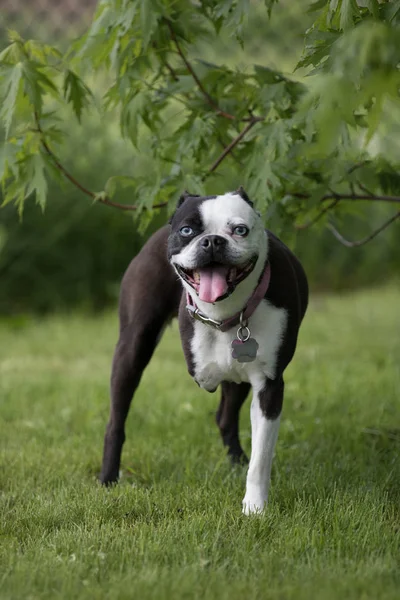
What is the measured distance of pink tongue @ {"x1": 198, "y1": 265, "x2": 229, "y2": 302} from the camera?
2.78 m

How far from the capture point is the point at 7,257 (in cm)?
841

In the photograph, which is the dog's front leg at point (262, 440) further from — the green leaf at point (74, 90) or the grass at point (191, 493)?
the green leaf at point (74, 90)

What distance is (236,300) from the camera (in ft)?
9.73

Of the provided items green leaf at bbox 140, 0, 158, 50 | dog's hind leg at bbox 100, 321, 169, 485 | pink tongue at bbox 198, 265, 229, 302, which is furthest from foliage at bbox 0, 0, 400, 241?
pink tongue at bbox 198, 265, 229, 302

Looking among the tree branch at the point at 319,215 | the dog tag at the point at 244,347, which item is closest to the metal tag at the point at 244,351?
the dog tag at the point at 244,347

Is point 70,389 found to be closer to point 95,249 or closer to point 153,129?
point 153,129

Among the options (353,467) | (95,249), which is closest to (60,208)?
(95,249)

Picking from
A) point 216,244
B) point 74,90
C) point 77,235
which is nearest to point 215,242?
point 216,244

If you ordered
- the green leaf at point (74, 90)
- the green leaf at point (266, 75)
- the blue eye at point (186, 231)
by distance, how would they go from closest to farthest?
the blue eye at point (186, 231) → the green leaf at point (266, 75) → the green leaf at point (74, 90)

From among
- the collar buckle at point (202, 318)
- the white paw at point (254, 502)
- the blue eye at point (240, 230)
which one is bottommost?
the white paw at point (254, 502)

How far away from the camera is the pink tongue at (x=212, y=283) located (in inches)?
109

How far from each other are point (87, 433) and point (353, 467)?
5.04 feet

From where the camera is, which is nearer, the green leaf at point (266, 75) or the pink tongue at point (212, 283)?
the pink tongue at point (212, 283)

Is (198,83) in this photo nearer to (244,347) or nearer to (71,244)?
(244,347)
